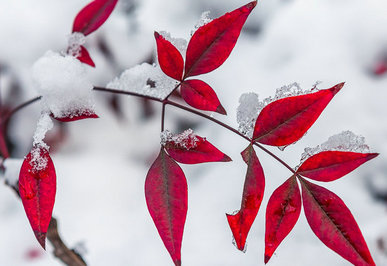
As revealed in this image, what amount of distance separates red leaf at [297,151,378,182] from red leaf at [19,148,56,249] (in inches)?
10.8

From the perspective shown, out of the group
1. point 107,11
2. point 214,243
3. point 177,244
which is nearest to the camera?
point 177,244

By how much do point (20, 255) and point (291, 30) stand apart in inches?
37.6

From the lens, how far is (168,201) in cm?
36

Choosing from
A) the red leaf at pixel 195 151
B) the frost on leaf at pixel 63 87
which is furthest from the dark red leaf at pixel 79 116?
the red leaf at pixel 195 151

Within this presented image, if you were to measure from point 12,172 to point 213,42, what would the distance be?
38cm

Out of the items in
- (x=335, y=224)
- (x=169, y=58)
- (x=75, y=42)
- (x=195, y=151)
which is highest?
(x=75, y=42)

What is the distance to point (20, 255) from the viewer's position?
2.84ft

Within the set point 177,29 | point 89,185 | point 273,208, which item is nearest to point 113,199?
point 89,185

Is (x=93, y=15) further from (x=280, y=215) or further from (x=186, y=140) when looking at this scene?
(x=280, y=215)

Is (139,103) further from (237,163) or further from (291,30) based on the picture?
(291,30)

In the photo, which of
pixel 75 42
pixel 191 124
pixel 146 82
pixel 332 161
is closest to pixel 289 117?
pixel 332 161

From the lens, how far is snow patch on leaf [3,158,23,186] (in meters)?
0.53


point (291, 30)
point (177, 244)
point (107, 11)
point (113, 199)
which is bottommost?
point (177, 244)

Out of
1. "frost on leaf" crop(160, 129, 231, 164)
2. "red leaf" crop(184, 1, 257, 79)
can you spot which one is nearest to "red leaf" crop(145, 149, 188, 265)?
"frost on leaf" crop(160, 129, 231, 164)
